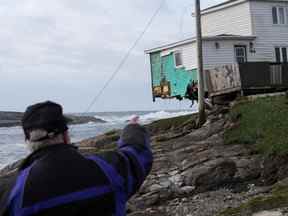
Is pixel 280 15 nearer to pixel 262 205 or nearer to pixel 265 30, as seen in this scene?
pixel 265 30

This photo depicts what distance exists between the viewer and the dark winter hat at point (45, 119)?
3209mm

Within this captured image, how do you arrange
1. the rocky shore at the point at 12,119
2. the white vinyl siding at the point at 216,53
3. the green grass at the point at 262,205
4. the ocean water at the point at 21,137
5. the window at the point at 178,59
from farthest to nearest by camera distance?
the rocky shore at the point at 12,119 < the ocean water at the point at 21,137 < the window at the point at 178,59 < the white vinyl siding at the point at 216,53 < the green grass at the point at 262,205

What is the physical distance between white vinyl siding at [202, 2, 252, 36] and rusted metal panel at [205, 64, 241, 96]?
23.3 ft

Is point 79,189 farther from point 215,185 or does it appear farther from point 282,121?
point 282,121

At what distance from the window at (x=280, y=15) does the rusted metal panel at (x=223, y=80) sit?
29.1ft

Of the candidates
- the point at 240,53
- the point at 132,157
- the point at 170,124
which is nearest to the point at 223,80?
the point at 170,124

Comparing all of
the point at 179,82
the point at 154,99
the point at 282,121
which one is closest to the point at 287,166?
the point at 282,121

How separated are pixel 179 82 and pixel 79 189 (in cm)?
3299

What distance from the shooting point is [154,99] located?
38969 mm

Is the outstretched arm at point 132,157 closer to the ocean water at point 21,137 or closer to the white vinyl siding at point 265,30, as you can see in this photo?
the ocean water at point 21,137

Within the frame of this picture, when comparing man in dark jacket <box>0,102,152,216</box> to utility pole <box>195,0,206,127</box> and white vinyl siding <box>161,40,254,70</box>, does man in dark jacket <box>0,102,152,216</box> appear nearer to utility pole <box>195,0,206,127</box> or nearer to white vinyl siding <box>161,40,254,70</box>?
utility pole <box>195,0,206,127</box>

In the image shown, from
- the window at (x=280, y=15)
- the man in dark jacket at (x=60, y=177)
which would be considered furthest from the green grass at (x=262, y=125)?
the window at (x=280, y=15)

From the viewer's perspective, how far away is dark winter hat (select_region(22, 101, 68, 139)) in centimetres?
321

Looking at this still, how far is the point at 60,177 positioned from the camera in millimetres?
3100
